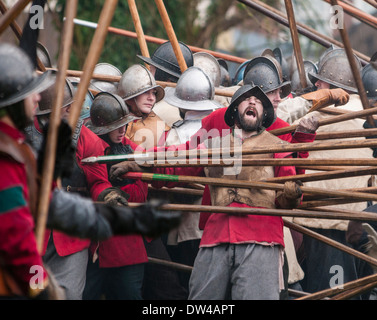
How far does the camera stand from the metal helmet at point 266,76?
710 centimetres

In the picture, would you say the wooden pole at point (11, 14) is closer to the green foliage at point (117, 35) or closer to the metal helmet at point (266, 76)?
the metal helmet at point (266, 76)

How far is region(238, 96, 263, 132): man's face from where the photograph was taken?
5441mm

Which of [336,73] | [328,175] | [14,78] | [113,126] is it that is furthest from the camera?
[336,73]

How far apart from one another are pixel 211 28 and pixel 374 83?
8758 mm

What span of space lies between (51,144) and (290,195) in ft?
6.73

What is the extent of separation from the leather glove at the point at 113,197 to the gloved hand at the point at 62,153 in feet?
4.58

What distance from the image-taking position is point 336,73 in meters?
8.09

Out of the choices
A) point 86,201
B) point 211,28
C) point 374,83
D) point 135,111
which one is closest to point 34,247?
point 86,201

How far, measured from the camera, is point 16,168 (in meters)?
3.41

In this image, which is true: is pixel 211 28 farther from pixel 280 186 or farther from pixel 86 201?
pixel 86 201

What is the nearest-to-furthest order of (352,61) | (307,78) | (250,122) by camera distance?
(250,122) < (352,61) < (307,78)

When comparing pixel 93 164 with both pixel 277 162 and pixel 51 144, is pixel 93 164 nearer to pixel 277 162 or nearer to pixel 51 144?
pixel 277 162

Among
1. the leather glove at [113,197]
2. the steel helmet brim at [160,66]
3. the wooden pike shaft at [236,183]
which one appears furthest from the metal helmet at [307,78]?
the leather glove at [113,197]

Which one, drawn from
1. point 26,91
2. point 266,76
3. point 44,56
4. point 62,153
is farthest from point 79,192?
point 44,56
